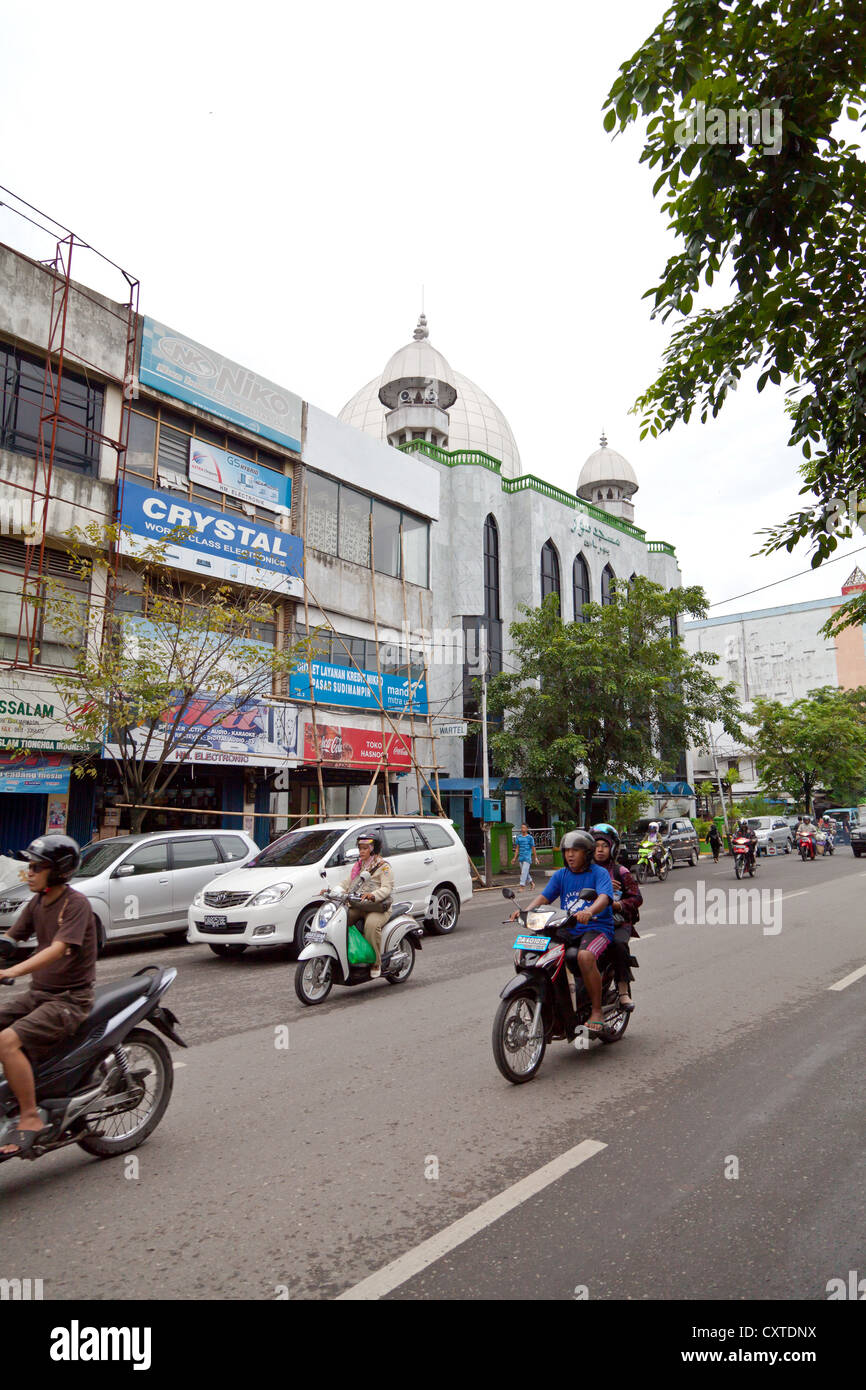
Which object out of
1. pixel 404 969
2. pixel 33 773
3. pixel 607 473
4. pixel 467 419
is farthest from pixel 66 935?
pixel 607 473

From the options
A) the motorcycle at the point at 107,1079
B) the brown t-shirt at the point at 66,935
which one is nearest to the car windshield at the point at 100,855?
the motorcycle at the point at 107,1079

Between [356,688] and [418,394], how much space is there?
853 inches

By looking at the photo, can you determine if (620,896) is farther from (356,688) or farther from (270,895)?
(356,688)

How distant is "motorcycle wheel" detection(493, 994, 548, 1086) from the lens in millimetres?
5328

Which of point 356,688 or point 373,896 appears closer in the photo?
point 373,896

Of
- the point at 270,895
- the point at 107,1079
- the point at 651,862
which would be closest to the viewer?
the point at 107,1079

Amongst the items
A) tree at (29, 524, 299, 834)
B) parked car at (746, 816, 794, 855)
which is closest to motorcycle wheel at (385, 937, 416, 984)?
tree at (29, 524, 299, 834)

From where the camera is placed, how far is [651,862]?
24547mm

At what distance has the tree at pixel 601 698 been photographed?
2633 centimetres

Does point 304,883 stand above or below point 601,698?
below

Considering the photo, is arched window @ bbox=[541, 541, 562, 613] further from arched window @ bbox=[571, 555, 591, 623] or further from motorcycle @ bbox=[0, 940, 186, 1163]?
motorcycle @ bbox=[0, 940, 186, 1163]

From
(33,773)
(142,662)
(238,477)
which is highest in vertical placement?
(238,477)

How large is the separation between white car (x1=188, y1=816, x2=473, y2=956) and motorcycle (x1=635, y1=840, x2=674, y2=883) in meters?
11.9
